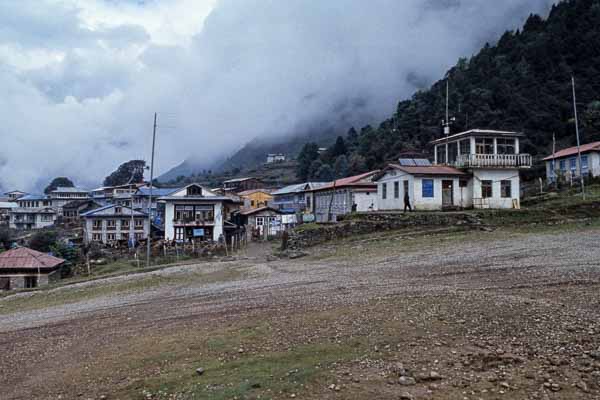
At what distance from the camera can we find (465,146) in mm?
34781

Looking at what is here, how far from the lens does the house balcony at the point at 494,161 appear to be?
32.4 m

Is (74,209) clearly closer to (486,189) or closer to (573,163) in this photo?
(486,189)

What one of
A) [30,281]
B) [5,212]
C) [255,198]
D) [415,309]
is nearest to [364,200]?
[30,281]

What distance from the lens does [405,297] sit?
11922 millimetres

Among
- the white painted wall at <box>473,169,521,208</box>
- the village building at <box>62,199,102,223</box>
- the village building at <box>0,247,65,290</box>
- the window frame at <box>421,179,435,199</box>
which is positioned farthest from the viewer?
the village building at <box>62,199,102,223</box>

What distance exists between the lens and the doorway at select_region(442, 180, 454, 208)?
1248 inches

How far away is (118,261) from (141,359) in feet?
121

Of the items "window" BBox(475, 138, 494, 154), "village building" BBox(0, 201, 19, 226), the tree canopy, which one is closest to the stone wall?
"window" BBox(475, 138, 494, 154)

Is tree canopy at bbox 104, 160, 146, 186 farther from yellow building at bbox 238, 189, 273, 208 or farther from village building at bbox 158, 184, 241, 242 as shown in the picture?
village building at bbox 158, 184, 241, 242

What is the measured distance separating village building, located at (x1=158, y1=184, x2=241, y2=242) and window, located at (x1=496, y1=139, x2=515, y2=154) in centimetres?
2837

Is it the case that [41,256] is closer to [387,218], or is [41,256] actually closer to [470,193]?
[387,218]

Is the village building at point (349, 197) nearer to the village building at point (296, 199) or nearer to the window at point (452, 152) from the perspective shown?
the village building at point (296, 199)

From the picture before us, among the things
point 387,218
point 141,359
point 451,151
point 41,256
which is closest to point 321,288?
point 141,359

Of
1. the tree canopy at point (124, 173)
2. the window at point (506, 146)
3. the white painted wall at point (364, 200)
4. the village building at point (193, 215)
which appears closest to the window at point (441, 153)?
the window at point (506, 146)
